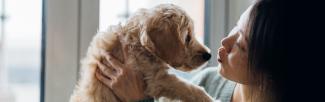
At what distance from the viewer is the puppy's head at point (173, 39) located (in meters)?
1.25

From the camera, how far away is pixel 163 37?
4.12 feet

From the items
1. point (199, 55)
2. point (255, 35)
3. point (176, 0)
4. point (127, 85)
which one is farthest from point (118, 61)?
point (176, 0)

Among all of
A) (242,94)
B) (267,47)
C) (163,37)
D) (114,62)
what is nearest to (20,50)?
(114,62)

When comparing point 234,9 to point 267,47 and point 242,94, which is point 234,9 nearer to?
point 242,94

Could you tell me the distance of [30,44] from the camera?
156cm

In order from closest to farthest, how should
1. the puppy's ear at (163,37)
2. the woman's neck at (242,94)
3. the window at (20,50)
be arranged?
the puppy's ear at (163,37)
the woman's neck at (242,94)
the window at (20,50)

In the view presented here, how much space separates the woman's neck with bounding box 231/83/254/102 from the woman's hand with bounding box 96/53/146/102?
0.28 m


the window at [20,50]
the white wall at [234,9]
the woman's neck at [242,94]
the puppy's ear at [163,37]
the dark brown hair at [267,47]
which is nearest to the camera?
the dark brown hair at [267,47]

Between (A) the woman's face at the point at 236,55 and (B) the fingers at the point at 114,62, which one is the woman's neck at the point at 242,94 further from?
(B) the fingers at the point at 114,62

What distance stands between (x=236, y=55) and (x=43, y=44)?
0.63 meters

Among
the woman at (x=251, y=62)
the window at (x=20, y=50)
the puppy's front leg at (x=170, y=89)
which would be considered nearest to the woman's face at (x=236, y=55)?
the woman at (x=251, y=62)

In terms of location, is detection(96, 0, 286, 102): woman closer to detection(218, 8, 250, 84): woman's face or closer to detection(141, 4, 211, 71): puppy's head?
detection(218, 8, 250, 84): woman's face

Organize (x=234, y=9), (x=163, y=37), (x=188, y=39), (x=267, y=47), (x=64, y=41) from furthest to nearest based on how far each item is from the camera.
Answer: (x=234, y=9) → (x=64, y=41) → (x=188, y=39) → (x=163, y=37) → (x=267, y=47)

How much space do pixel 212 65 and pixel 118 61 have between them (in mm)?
714
